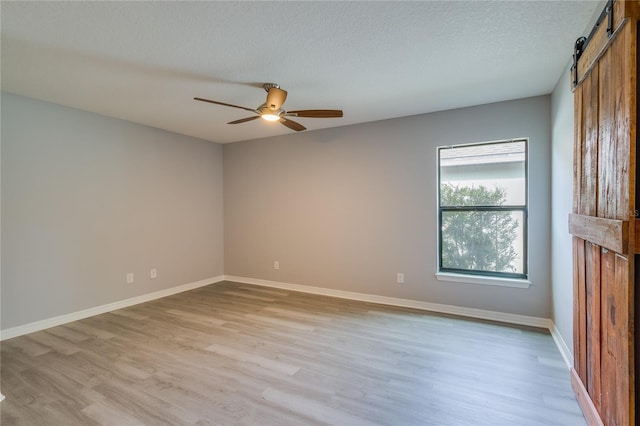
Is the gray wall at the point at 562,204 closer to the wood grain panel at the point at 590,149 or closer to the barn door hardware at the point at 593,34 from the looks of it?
the barn door hardware at the point at 593,34

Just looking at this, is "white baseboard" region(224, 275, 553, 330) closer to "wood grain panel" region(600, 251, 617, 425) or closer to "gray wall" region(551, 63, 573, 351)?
"gray wall" region(551, 63, 573, 351)

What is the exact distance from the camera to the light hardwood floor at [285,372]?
188 centimetres

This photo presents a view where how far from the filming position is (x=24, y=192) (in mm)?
3135

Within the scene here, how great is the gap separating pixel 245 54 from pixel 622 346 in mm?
2863

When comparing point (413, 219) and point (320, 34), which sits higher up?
point (320, 34)

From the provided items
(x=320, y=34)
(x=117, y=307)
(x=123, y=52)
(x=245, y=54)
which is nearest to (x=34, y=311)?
(x=117, y=307)

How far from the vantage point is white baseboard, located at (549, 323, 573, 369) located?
239cm

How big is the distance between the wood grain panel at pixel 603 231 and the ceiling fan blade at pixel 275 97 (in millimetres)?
2392

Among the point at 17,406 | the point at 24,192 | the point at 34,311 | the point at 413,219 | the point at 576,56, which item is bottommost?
the point at 17,406

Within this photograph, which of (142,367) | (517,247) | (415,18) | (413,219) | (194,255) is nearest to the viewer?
(415,18)

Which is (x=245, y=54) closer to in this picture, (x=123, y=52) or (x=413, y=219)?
(x=123, y=52)

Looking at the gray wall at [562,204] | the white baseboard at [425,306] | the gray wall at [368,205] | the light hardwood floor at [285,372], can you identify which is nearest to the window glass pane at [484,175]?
the gray wall at [368,205]

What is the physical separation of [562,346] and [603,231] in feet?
5.70

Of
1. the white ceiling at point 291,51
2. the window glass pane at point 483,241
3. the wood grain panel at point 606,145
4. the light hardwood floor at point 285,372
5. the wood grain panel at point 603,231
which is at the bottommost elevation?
the light hardwood floor at point 285,372
